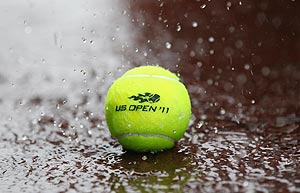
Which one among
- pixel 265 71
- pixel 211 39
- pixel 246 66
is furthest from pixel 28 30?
pixel 265 71

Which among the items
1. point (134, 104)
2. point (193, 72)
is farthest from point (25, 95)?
point (134, 104)

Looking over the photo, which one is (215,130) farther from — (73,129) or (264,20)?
(264,20)

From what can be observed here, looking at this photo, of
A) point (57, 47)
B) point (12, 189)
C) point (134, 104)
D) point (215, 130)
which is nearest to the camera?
point (12, 189)

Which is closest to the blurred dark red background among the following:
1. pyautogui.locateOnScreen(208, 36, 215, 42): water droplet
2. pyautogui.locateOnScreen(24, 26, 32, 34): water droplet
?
pyautogui.locateOnScreen(208, 36, 215, 42): water droplet

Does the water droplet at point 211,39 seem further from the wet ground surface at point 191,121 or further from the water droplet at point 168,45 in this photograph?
the water droplet at point 168,45

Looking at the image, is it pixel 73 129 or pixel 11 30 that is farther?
pixel 11 30

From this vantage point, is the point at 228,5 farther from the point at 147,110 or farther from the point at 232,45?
the point at 147,110

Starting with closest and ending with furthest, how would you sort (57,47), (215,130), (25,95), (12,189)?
(12,189)
(215,130)
(25,95)
(57,47)
